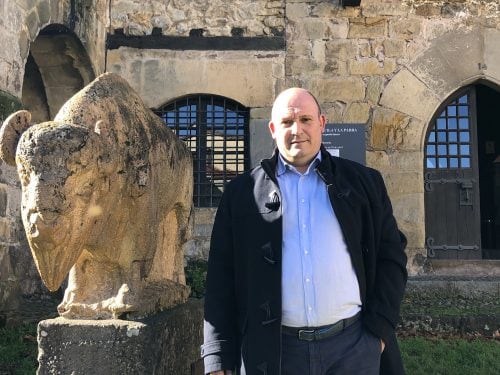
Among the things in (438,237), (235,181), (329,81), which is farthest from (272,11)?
(235,181)

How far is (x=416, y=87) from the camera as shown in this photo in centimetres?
652

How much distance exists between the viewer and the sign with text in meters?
6.30

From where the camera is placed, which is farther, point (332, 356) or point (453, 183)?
point (453, 183)

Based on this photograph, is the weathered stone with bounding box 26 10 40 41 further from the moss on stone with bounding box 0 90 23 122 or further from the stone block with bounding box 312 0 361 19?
the stone block with bounding box 312 0 361 19

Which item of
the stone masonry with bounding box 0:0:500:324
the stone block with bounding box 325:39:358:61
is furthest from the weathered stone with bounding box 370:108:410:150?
the stone block with bounding box 325:39:358:61

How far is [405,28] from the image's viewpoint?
21.5 ft

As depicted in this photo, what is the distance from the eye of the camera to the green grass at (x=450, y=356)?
4016 millimetres

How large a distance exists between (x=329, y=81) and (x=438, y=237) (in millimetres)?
2330

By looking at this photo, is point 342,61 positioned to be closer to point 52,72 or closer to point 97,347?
point 52,72

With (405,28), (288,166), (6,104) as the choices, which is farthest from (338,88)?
(288,166)

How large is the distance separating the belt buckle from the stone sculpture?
727 mm

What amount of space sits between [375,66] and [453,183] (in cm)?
175

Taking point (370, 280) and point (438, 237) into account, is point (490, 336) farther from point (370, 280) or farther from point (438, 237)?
point (370, 280)

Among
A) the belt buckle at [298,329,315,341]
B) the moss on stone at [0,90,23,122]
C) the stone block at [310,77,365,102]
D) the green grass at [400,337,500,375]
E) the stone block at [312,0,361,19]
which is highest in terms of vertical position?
the stone block at [312,0,361,19]
